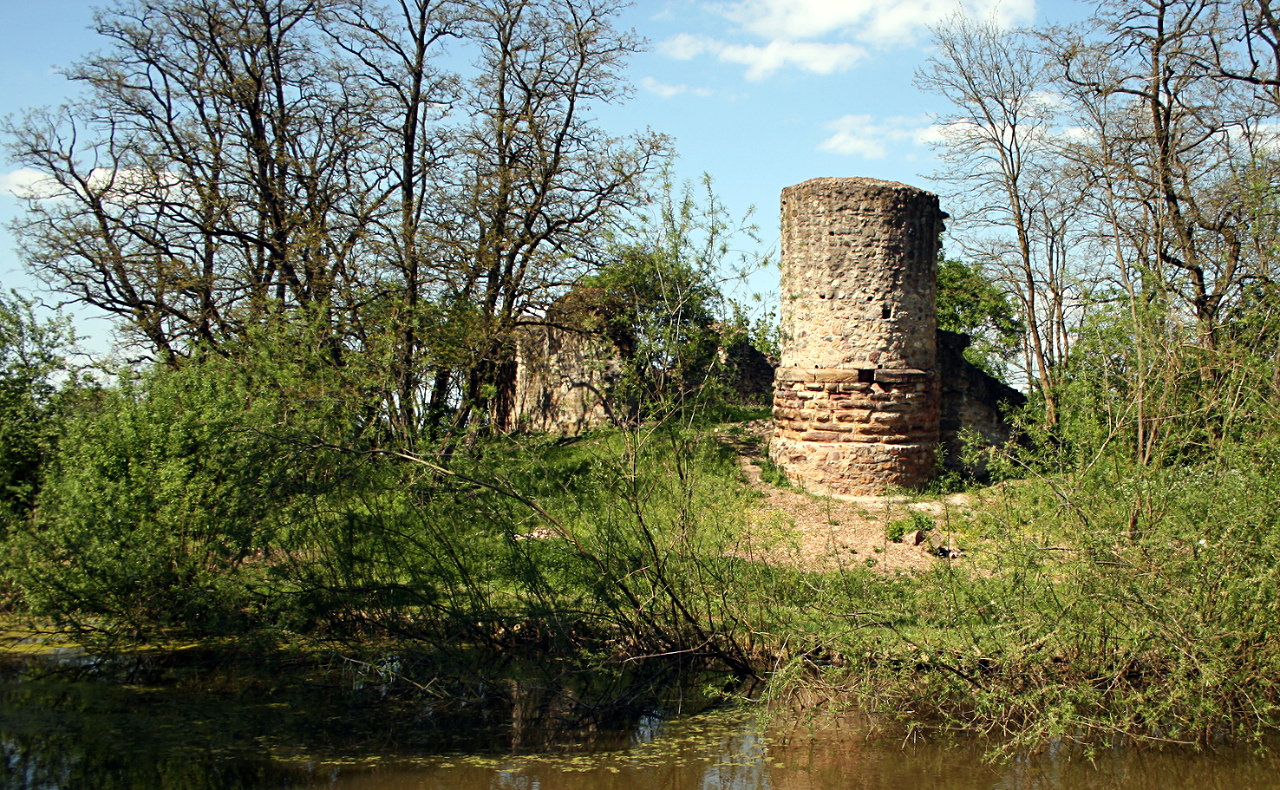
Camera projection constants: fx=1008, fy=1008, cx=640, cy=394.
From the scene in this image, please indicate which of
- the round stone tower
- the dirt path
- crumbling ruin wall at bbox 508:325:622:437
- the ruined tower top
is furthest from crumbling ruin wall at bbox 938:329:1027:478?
crumbling ruin wall at bbox 508:325:622:437

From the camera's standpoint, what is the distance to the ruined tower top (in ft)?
41.6

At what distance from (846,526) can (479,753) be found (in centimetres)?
631

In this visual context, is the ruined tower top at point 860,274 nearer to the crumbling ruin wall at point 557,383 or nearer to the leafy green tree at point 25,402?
the crumbling ruin wall at point 557,383

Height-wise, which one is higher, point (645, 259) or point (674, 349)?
point (645, 259)

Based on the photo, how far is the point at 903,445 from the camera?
12.6 meters

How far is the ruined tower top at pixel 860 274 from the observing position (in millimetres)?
12688

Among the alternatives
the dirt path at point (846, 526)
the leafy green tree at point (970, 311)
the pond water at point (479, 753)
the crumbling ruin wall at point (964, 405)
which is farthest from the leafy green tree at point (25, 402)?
the leafy green tree at point (970, 311)

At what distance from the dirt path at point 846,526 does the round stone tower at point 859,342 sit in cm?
48

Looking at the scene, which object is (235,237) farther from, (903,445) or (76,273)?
(903,445)

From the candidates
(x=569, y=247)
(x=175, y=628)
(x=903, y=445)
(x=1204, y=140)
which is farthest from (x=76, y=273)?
(x=1204, y=140)

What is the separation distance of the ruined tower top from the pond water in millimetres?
7215

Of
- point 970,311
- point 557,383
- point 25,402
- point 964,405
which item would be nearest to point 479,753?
point 25,402

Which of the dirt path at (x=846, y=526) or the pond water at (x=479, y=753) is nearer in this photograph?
the pond water at (x=479, y=753)

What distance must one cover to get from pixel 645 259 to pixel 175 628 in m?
4.42
